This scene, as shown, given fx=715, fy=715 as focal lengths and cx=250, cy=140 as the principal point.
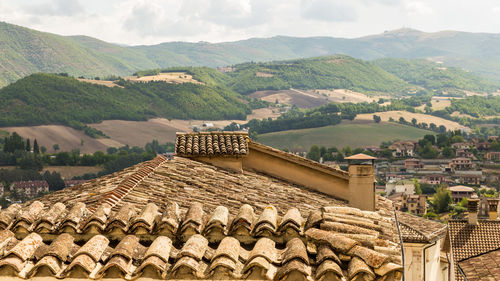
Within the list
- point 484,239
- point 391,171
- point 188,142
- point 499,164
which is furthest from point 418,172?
point 188,142

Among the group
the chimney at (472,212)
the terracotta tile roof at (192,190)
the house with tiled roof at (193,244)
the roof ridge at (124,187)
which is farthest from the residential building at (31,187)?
the house with tiled roof at (193,244)

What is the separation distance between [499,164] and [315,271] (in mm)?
195561

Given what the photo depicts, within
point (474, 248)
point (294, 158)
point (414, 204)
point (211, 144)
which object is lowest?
point (414, 204)

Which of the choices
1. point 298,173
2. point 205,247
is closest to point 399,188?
point 298,173

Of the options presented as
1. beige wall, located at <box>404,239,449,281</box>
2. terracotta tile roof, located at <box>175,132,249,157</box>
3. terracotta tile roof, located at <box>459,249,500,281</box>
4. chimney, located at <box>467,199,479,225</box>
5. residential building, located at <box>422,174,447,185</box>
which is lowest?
residential building, located at <box>422,174,447,185</box>

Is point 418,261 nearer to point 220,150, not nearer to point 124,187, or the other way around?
point 220,150

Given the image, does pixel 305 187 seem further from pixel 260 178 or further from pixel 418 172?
pixel 418 172

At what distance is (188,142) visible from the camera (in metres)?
14.7

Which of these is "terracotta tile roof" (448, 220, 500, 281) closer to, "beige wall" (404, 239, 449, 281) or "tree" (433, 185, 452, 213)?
"beige wall" (404, 239, 449, 281)

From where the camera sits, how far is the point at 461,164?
634ft

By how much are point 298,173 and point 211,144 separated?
1.93 meters

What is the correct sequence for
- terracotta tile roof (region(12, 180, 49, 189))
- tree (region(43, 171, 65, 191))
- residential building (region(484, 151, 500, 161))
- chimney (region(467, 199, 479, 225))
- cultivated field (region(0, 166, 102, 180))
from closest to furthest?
chimney (region(467, 199, 479, 225)) < terracotta tile roof (region(12, 180, 49, 189)) < tree (region(43, 171, 65, 191)) < cultivated field (region(0, 166, 102, 180)) < residential building (region(484, 151, 500, 161))

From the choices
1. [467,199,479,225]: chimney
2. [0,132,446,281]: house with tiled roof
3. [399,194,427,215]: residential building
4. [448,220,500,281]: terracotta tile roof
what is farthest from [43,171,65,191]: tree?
[0,132,446,281]: house with tiled roof

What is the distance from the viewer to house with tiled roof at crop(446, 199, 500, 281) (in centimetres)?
2050
